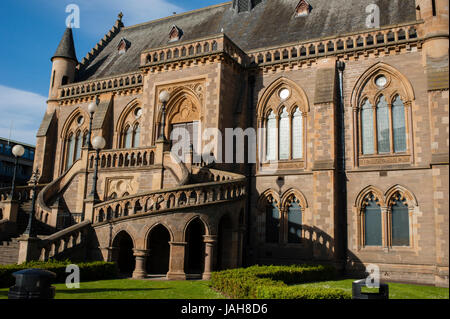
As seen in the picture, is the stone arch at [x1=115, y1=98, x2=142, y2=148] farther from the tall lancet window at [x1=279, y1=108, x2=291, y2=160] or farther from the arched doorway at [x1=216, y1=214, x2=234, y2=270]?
the arched doorway at [x1=216, y1=214, x2=234, y2=270]

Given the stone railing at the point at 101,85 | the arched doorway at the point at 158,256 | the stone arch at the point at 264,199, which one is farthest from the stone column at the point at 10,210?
the stone arch at the point at 264,199

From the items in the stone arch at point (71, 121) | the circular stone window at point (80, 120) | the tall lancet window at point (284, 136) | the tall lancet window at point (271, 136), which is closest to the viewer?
the tall lancet window at point (284, 136)

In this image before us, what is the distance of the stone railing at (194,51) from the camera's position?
26359 mm

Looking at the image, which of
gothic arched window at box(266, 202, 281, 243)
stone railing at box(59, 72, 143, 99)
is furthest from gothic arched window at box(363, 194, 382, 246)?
stone railing at box(59, 72, 143, 99)

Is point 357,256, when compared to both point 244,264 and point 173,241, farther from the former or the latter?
point 173,241

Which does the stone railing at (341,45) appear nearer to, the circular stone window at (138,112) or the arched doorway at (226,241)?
the circular stone window at (138,112)

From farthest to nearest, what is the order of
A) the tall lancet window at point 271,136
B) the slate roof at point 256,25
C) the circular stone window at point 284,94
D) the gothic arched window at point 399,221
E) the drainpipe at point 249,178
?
the slate roof at point 256,25 → the circular stone window at point 284,94 → the tall lancet window at point 271,136 → the drainpipe at point 249,178 → the gothic arched window at point 399,221

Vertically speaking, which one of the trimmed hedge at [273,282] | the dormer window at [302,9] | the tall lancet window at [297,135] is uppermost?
the dormer window at [302,9]

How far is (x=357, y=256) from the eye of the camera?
2355cm

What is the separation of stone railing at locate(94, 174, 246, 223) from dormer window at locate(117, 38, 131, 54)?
22.5 meters

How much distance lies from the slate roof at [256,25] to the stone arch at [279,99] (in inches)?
136

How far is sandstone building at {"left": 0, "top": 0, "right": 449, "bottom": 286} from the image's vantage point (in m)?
19.8
